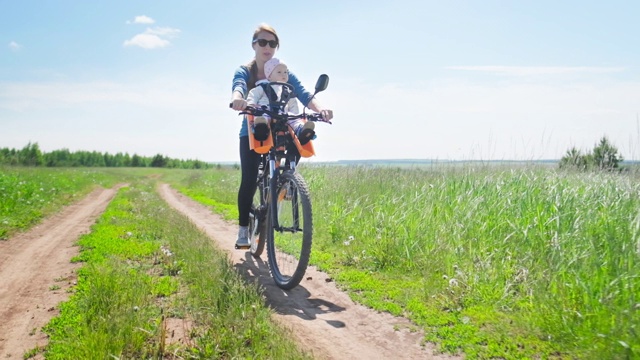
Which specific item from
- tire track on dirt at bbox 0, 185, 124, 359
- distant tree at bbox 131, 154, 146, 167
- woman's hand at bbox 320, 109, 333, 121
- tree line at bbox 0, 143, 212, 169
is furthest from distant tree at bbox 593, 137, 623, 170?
distant tree at bbox 131, 154, 146, 167

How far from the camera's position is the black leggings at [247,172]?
559cm

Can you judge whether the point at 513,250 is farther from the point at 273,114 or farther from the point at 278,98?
the point at 278,98

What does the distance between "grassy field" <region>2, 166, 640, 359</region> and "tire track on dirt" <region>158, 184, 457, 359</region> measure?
20 centimetres

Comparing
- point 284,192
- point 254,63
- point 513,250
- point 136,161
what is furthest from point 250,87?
point 136,161

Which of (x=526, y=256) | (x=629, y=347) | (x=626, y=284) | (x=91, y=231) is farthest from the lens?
(x=91, y=231)

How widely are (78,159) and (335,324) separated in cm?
7234

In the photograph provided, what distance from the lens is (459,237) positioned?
5.55 m

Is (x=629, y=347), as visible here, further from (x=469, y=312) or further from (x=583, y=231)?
(x=583, y=231)

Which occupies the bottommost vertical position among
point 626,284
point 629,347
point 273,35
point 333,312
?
point 333,312

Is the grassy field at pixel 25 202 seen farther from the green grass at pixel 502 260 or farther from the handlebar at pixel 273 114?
the green grass at pixel 502 260

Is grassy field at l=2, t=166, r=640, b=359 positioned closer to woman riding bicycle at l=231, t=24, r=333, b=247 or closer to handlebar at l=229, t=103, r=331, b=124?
woman riding bicycle at l=231, t=24, r=333, b=247

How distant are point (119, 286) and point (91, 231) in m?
5.10

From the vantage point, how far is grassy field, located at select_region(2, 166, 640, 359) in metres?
3.33

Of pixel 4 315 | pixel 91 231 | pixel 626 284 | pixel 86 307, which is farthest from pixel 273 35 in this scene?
Result: pixel 91 231
